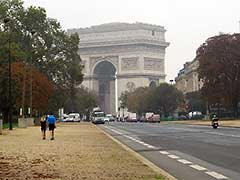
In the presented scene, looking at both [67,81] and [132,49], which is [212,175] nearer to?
[67,81]

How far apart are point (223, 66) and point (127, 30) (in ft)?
346

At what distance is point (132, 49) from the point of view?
613 feet

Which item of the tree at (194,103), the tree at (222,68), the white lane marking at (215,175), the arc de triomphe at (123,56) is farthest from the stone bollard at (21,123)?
the arc de triomphe at (123,56)

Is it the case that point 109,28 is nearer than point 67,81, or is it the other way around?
point 67,81

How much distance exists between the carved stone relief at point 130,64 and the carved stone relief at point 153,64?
2.93 metres

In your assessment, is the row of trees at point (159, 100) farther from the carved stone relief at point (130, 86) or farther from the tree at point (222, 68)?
the tree at point (222, 68)

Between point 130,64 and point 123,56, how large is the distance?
16.0ft

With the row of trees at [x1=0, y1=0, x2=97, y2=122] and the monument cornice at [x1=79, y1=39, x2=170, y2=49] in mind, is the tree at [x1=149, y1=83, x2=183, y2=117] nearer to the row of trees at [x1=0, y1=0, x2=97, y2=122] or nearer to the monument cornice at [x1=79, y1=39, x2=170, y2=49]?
the monument cornice at [x1=79, y1=39, x2=170, y2=49]

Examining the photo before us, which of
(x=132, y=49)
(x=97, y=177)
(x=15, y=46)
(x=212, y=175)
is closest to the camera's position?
(x=97, y=177)

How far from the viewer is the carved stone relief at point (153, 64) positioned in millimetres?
184400

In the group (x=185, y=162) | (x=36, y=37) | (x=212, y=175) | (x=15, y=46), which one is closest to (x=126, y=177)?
(x=212, y=175)

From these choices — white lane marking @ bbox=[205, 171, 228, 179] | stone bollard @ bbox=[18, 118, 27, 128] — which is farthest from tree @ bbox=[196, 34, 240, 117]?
white lane marking @ bbox=[205, 171, 228, 179]

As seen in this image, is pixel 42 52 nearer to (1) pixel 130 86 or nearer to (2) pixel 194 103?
(2) pixel 194 103

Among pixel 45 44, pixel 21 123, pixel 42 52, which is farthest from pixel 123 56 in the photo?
pixel 21 123
